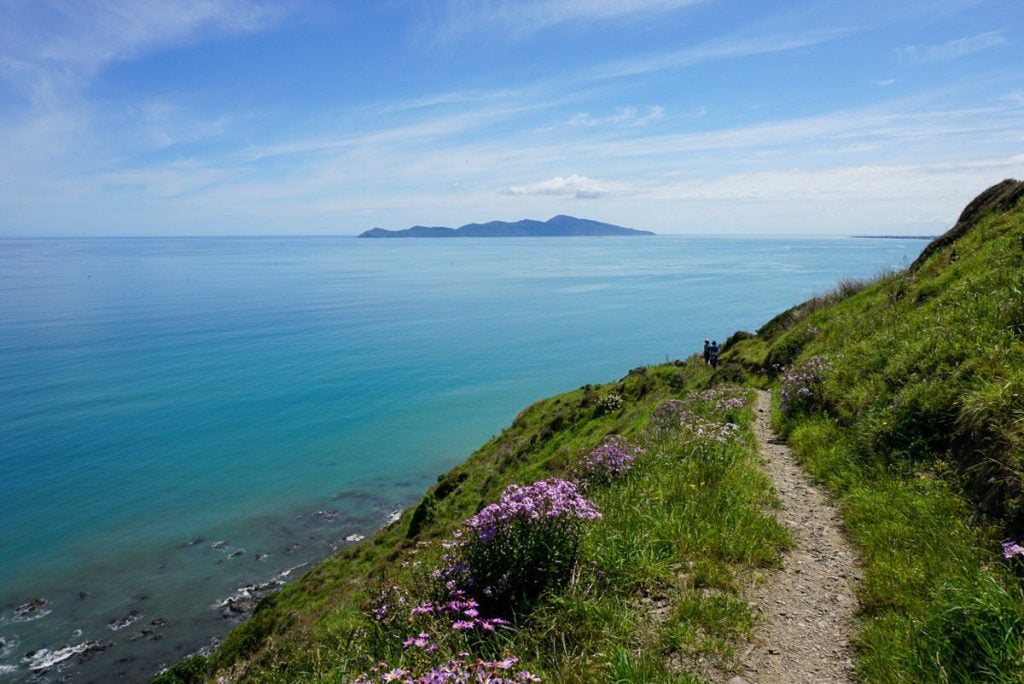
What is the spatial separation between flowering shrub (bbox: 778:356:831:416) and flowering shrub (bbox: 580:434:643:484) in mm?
5867

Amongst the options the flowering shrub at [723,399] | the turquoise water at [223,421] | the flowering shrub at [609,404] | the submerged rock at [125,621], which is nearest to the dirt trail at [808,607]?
the flowering shrub at [723,399]

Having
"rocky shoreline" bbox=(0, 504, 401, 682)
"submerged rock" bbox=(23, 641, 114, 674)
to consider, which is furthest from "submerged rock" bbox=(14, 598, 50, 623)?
"submerged rock" bbox=(23, 641, 114, 674)

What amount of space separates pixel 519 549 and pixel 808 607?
11.3 feet

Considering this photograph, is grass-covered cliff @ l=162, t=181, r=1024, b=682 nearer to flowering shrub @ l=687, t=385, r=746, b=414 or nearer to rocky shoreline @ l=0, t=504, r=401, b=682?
flowering shrub @ l=687, t=385, r=746, b=414

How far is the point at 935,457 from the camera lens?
26.9ft

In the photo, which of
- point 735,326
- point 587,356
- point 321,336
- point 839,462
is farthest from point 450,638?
point 735,326

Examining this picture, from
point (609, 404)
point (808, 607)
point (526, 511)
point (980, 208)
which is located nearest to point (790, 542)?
point (808, 607)

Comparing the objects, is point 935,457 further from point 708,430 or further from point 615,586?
point 615,586

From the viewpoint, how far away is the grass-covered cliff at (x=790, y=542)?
4.98 metres

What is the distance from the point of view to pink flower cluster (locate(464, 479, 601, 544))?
248 inches

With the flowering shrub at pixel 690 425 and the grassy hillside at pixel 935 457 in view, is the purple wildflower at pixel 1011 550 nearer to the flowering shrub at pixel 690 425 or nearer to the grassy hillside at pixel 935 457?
the grassy hillside at pixel 935 457

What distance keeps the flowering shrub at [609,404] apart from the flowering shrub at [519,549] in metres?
24.4

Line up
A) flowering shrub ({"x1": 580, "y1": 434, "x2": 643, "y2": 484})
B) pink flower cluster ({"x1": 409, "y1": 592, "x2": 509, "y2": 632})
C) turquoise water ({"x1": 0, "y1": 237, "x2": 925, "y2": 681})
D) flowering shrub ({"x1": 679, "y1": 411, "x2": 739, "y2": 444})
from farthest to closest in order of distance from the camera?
turquoise water ({"x1": 0, "y1": 237, "x2": 925, "y2": 681}), flowering shrub ({"x1": 679, "y1": 411, "x2": 739, "y2": 444}), flowering shrub ({"x1": 580, "y1": 434, "x2": 643, "y2": 484}), pink flower cluster ({"x1": 409, "y1": 592, "x2": 509, "y2": 632})

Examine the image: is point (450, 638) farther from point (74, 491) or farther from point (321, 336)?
point (321, 336)
